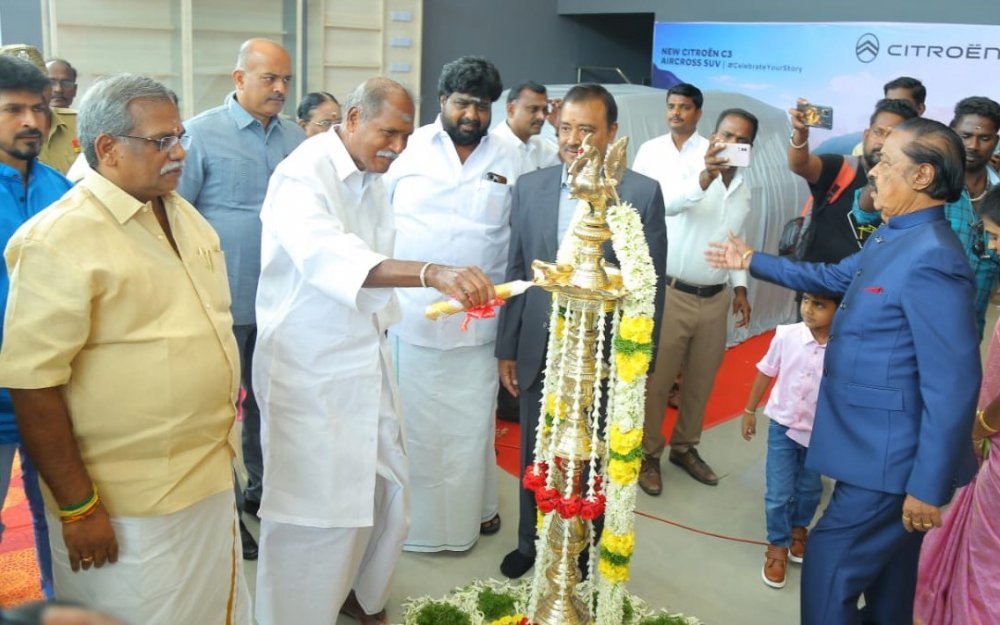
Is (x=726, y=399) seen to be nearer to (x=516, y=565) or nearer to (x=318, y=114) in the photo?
(x=516, y=565)

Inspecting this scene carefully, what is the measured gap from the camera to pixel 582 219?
2.30 m

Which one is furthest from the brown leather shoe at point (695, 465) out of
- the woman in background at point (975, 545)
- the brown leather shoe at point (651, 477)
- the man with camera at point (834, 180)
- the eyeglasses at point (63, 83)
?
the eyeglasses at point (63, 83)

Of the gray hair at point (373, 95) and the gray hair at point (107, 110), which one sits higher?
the gray hair at point (373, 95)

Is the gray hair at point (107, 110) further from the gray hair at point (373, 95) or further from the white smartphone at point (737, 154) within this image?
the white smartphone at point (737, 154)

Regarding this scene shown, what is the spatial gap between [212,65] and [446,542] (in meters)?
6.54

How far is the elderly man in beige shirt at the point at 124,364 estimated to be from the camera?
75.3 inches

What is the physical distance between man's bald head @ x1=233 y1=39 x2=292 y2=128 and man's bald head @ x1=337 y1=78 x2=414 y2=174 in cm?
110

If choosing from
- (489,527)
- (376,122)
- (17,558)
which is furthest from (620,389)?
(17,558)

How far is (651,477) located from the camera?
14.6 ft

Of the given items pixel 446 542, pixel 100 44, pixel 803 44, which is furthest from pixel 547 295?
pixel 803 44

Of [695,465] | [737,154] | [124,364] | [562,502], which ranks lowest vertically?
[695,465]

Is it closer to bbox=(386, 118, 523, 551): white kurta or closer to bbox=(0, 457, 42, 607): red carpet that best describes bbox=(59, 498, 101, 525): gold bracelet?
bbox=(0, 457, 42, 607): red carpet

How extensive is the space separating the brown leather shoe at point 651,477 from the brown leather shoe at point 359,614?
1.66 meters

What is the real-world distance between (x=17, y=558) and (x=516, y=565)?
2.00 m
